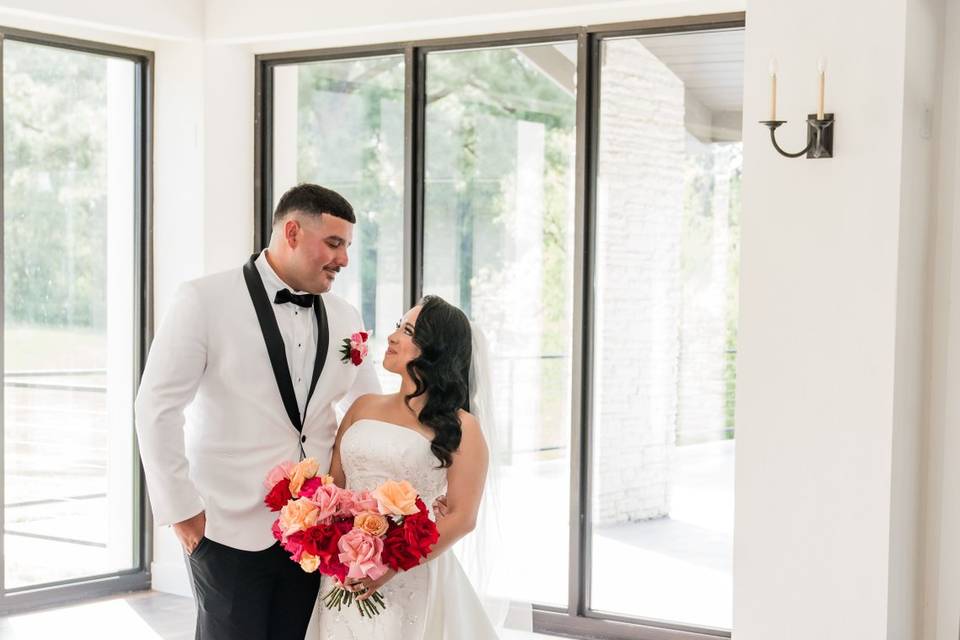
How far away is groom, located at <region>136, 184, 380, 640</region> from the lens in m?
3.17

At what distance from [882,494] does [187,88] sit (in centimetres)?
362

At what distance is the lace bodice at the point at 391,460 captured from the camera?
3.22 metres

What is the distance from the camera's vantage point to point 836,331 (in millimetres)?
3719

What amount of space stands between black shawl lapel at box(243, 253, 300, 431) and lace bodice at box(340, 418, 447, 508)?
19 cm

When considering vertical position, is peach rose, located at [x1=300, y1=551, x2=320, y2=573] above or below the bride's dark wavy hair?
below

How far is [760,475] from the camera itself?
388cm

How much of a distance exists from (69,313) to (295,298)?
2.51m

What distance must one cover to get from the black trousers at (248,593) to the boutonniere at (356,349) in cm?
57

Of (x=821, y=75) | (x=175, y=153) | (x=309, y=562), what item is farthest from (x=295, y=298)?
(x=175, y=153)

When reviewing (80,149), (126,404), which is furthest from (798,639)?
(80,149)

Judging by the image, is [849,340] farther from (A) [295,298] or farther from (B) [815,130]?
(A) [295,298]

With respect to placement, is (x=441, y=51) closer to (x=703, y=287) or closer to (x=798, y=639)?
(x=703, y=287)

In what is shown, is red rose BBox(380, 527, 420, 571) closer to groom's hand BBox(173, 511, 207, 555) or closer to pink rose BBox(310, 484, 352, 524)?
pink rose BBox(310, 484, 352, 524)

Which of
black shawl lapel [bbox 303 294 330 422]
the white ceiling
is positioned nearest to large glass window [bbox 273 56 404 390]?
the white ceiling
